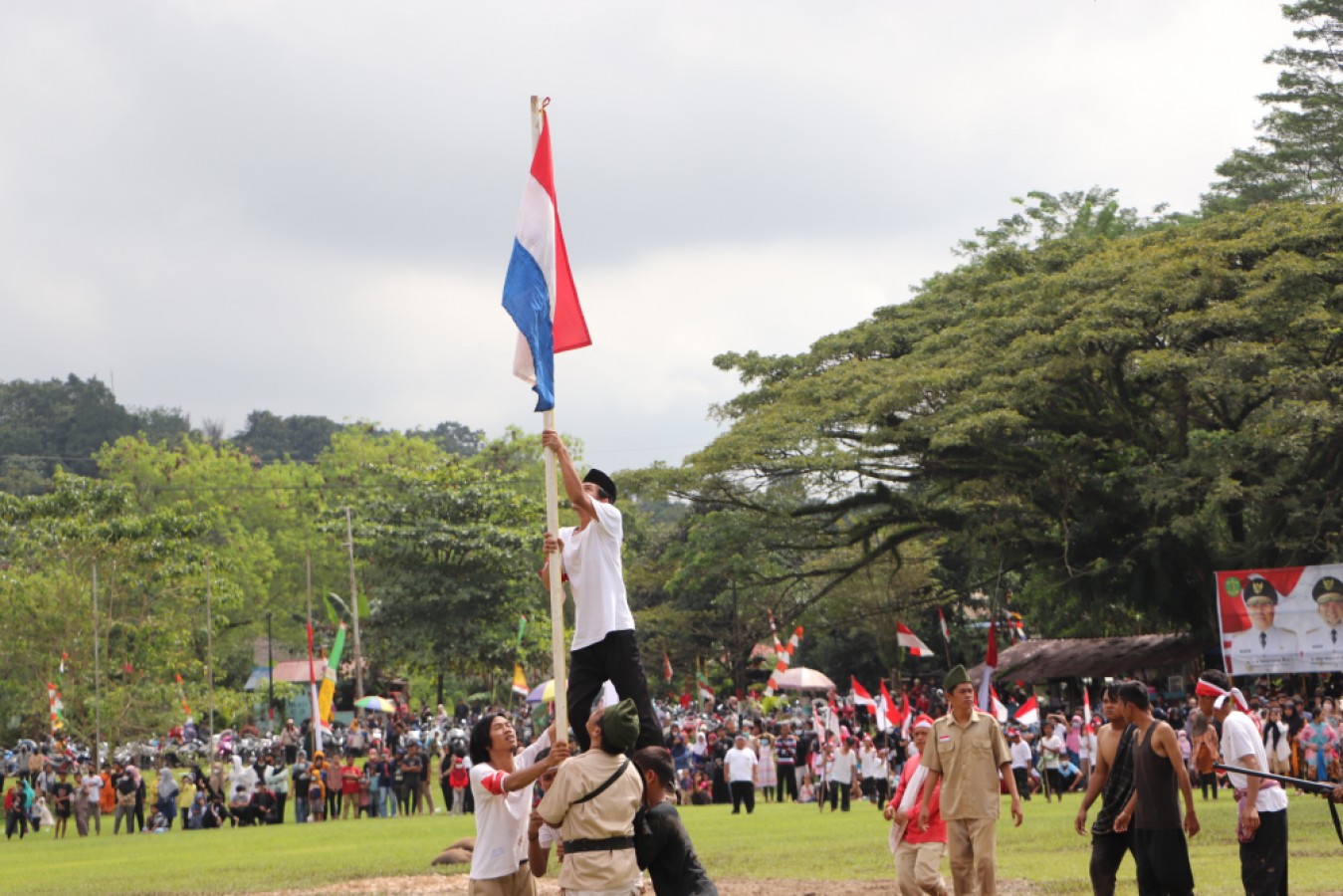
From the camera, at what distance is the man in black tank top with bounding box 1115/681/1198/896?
997cm

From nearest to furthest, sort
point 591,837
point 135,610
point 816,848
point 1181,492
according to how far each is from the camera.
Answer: point 591,837, point 816,848, point 1181,492, point 135,610

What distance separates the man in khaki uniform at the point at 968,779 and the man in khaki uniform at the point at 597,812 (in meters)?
4.51

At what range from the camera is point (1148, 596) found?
38.0 metres

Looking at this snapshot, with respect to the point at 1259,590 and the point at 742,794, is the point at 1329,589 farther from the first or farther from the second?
the point at 742,794

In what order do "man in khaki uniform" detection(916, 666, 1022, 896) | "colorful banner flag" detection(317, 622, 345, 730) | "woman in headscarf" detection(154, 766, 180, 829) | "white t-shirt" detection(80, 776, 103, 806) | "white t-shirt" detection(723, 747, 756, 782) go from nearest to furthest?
"man in khaki uniform" detection(916, 666, 1022, 896) < "white t-shirt" detection(723, 747, 756, 782) < "woman in headscarf" detection(154, 766, 180, 829) < "white t-shirt" detection(80, 776, 103, 806) < "colorful banner flag" detection(317, 622, 345, 730)

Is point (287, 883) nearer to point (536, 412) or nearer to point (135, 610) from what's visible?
point (536, 412)

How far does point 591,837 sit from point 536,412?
251 cm

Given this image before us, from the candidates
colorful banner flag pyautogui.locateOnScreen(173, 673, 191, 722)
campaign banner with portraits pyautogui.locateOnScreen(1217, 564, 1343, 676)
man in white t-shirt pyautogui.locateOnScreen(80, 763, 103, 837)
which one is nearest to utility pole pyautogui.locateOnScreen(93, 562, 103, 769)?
colorful banner flag pyautogui.locateOnScreen(173, 673, 191, 722)

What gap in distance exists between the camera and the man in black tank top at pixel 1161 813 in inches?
392

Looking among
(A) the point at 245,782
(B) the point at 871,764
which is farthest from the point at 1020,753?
(A) the point at 245,782

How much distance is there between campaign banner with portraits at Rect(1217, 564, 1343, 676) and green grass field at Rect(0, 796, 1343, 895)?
13.8 ft

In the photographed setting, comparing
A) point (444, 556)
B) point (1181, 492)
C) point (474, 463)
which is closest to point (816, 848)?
point (1181, 492)

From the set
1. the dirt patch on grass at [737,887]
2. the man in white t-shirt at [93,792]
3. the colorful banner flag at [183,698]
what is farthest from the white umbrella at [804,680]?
the dirt patch on grass at [737,887]

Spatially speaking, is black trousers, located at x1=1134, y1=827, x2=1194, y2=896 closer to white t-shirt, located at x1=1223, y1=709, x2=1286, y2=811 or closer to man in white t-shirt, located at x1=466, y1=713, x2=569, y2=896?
white t-shirt, located at x1=1223, y1=709, x2=1286, y2=811
